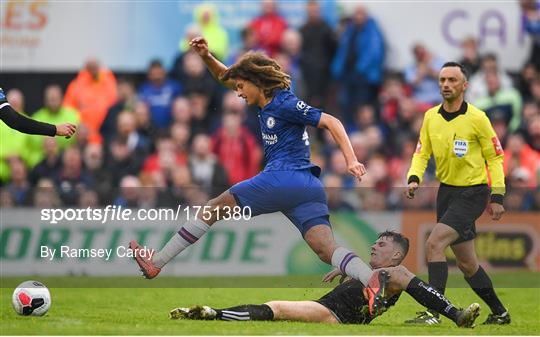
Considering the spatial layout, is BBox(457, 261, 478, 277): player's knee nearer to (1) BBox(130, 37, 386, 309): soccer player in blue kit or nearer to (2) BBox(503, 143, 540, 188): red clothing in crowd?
(1) BBox(130, 37, 386, 309): soccer player in blue kit

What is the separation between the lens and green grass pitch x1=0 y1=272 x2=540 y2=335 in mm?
10547

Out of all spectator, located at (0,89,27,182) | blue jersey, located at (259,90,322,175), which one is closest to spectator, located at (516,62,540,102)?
spectator, located at (0,89,27,182)

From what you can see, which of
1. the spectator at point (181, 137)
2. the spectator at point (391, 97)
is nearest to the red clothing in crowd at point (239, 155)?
the spectator at point (181, 137)

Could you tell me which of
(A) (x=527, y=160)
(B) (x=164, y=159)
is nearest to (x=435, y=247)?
(A) (x=527, y=160)

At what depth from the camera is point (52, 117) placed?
19859 millimetres

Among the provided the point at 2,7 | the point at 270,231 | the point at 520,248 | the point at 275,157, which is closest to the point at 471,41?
the point at 520,248

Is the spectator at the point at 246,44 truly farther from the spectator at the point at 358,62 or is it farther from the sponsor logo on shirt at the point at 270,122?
the sponsor logo on shirt at the point at 270,122

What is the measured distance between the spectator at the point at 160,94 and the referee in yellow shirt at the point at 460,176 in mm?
8495

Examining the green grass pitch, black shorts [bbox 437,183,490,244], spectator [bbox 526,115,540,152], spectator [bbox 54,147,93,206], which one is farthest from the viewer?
spectator [bbox 526,115,540,152]

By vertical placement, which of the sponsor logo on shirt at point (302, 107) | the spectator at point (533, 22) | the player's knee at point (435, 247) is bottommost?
the player's knee at point (435, 247)

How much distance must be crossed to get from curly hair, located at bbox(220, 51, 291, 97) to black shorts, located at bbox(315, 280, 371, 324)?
5.69 ft

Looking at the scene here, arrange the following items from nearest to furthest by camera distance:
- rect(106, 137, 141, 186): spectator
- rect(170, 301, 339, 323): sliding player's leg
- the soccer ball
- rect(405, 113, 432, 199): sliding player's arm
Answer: rect(170, 301, 339, 323): sliding player's leg < the soccer ball < rect(405, 113, 432, 199): sliding player's arm < rect(106, 137, 141, 186): spectator

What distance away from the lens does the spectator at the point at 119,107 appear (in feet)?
65.9

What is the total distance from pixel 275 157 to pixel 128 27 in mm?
10109
